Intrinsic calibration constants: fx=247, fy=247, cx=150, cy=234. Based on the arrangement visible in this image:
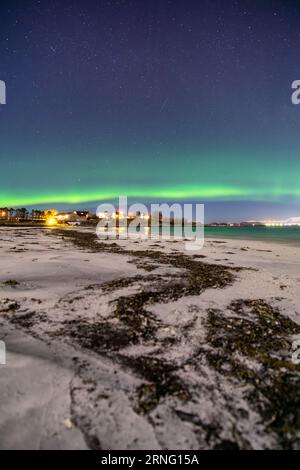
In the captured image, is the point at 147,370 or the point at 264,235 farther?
the point at 264,235

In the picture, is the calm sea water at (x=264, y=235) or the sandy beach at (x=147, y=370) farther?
the calm sea water at (x=264, y=235)

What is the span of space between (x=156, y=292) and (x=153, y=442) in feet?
12.2

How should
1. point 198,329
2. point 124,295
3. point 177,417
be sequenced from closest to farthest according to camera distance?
point 177,417, point 198,329, point 124,295

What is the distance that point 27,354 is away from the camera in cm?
320

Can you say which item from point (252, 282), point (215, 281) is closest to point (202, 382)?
point (215, 281)

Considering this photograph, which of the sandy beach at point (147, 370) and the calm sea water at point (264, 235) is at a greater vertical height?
the calm sea water at point (264, 235)

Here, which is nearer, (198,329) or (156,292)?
(198,329)

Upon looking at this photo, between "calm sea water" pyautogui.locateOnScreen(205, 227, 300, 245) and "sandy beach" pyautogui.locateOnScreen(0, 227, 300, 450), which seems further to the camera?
"calm sea water" pyautogui.locateOnScreen(205, 227, 300, 245)

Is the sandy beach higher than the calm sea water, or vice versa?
the calm sea water

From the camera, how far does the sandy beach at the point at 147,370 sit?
2.17 meters

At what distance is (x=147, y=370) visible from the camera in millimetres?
2932

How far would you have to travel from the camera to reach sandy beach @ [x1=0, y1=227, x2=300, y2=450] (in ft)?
7.11

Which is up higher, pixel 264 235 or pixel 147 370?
pixel 264 235
